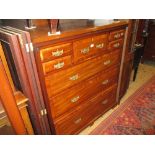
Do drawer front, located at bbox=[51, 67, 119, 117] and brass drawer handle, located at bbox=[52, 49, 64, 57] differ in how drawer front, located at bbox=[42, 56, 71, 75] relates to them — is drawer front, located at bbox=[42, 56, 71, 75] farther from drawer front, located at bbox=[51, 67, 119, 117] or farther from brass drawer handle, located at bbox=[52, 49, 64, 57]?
drawer front, located at bbox=[51, 67, 119, 117]

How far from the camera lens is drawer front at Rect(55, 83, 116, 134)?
1.46 m

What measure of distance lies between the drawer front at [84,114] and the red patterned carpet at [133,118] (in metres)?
0.18

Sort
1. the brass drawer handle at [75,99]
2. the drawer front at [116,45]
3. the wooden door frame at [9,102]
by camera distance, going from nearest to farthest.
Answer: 1. the wooden door frame at [9,102]
2. the brass drawer handle at [75,99]
3. the drawer front at [116,45]

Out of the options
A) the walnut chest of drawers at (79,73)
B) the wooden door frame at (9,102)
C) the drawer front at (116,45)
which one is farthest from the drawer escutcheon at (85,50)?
the wooden door frame at (9,102)

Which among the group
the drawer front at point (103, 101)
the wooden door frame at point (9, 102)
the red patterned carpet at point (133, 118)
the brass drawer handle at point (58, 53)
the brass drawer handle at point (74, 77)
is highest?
the brass drawer handle at point (58, 53)

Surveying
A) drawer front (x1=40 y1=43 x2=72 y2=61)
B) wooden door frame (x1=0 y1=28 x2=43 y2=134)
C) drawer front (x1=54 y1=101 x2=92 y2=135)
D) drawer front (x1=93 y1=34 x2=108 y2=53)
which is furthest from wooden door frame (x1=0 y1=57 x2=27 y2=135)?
drawer front (x1=93 y1=34 x2=108 y2=53)

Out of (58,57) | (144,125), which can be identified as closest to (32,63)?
(58,57)

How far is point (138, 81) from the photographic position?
A: 9.59ft

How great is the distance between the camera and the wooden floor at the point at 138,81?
1.89 meters

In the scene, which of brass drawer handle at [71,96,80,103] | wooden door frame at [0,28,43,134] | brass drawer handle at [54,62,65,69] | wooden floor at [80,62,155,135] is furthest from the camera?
wooden floor at [80,62,155,135]

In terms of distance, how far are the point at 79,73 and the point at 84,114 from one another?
1.90ft

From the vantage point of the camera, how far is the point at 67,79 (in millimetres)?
1270

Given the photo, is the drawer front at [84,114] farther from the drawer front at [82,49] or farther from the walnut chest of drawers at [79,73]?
the drawer front at [82,49]

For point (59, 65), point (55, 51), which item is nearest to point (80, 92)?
point (59, 65)
